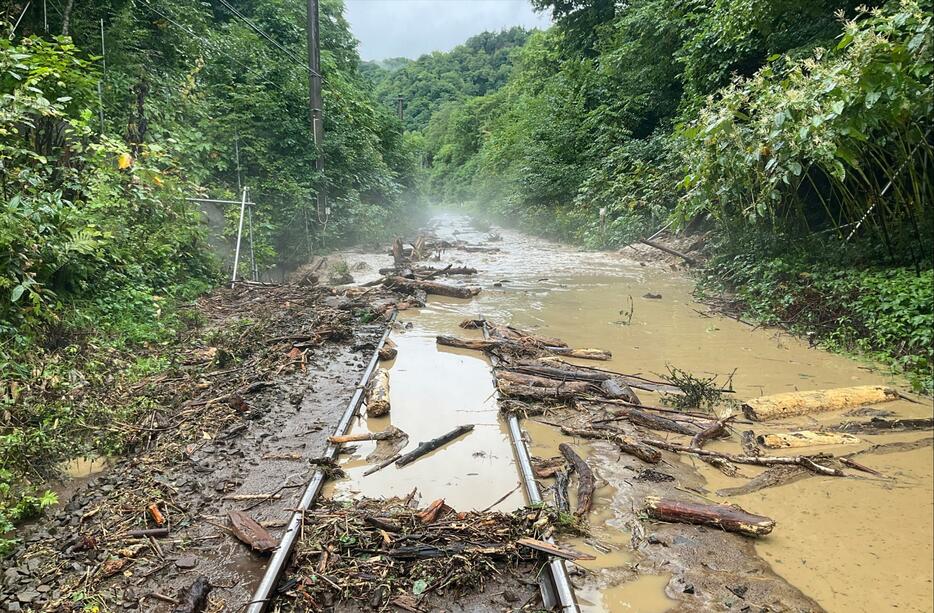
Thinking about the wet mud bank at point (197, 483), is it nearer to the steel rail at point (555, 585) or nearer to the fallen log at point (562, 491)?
the steel rail at point (555, 585)

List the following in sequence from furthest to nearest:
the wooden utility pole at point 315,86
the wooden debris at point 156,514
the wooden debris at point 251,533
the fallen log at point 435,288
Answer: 1. the wooden utility pole at point 315,86
2. the fallen log at point 435,288
3. the wooden debris at point 156,514
4. the wooden debris at point 251,533

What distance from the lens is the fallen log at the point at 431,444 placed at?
4.30 meters

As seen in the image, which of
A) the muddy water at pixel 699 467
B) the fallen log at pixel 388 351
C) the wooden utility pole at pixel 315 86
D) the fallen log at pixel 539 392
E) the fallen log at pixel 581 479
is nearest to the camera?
the muddy water at pixel 699 467

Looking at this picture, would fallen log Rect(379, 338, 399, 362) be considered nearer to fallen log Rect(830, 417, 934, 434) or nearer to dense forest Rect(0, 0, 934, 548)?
dense forest Rect(0, 0, 934, 548)

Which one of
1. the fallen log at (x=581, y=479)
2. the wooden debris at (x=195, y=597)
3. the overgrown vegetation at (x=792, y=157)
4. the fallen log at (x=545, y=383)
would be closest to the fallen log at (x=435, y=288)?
the overgrown vegetation at (x=792, y=157)

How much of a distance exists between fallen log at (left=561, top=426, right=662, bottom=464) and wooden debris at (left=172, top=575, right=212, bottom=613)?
3038mm

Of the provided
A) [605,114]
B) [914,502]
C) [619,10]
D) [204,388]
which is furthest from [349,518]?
[619,10]

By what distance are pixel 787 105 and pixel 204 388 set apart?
739cm

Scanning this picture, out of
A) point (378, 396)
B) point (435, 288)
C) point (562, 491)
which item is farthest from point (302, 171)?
point (562, 491)

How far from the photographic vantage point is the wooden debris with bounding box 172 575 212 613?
8.52 ft

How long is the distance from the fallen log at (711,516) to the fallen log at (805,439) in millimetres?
1124

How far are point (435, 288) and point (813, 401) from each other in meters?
7.62

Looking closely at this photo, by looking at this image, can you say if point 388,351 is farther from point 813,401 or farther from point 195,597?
point 813,401

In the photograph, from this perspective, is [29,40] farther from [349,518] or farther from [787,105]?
[787,105]
